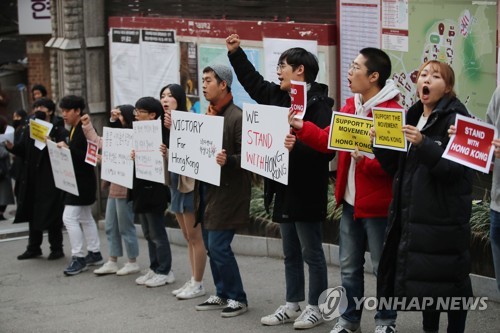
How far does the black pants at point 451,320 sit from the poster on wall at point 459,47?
2673 millimetres

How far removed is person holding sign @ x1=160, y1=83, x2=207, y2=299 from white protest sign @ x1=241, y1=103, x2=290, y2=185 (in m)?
1.15

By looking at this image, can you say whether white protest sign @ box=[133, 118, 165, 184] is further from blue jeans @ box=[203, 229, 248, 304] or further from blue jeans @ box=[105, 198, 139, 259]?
blue jeans @ box=[203, 229, 248, 304]

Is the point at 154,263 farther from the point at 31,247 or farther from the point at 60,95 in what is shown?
the point at 60,95

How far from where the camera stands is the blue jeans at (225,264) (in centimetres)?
859

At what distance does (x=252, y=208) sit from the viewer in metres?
11.8

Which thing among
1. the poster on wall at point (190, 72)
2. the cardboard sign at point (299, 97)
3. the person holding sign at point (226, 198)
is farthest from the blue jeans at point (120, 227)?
the cardboard sign at point (299, 97)

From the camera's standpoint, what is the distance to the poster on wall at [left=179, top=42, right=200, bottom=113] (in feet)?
42.6

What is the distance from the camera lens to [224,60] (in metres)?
12.5

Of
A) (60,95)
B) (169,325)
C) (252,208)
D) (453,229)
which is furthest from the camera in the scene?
(60,95)

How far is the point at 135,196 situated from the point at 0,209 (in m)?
5.90

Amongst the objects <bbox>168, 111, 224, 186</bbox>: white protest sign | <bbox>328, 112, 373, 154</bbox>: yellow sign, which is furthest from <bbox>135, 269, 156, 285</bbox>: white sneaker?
<bbox>328, 112, 373, 154</bbox>: yellow sign

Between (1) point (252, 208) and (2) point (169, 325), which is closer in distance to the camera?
(2) point (169, 325)

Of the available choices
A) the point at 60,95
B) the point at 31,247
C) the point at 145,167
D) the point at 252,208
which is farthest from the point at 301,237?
the point at 60,95

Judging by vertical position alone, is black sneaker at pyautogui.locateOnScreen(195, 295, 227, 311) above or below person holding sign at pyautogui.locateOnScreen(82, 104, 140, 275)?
below
